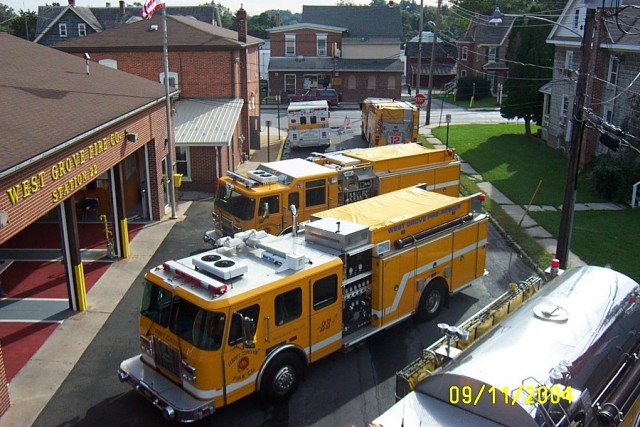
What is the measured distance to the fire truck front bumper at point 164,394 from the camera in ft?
29.8

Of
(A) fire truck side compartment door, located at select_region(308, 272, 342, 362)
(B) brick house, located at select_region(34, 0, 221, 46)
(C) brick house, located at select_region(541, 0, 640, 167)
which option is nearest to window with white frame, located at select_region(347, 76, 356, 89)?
(B) brick house, located at select_region(34, 0, 221, 46)

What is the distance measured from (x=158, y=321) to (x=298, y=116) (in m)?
25.6

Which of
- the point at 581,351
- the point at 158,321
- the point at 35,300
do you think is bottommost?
the point at 35,300

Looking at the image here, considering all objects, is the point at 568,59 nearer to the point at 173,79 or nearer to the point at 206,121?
the point at 206,121

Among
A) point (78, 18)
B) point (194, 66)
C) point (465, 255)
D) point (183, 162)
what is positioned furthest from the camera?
point (78, 18)

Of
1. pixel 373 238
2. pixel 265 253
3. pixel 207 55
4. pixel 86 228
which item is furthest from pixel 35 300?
pixel 207 55

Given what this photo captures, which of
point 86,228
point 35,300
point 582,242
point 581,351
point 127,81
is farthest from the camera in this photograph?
point 127,81

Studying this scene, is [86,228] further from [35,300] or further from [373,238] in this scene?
[373,238]

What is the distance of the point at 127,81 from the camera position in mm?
22078

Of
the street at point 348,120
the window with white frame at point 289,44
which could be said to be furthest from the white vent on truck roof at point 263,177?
the window with white frame at point 289,44

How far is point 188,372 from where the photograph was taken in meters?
9.29

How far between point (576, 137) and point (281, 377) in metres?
9.68

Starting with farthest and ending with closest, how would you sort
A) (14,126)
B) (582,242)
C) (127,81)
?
1. (127,81)
2. (582,242)
3. (14,126)
